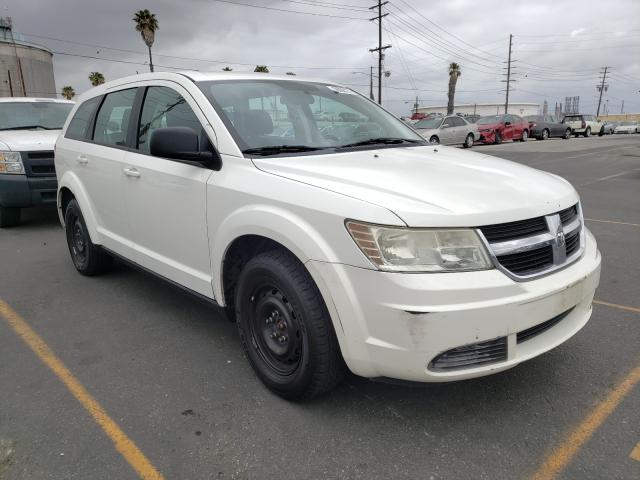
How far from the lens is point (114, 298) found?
4387 mm

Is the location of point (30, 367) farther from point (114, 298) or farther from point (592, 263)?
point (592, 263)

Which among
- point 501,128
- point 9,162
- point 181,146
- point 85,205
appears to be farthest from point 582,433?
point 501,128

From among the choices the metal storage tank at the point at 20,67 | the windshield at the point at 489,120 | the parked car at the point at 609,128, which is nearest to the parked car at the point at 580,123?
the parked car at the point at 609,128

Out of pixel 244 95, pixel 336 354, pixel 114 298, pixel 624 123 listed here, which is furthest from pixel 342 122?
pixel 624 123

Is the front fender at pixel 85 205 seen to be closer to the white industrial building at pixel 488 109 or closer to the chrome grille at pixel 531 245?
the chrome grille at pixel 531 245

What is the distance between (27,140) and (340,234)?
22.0 feet

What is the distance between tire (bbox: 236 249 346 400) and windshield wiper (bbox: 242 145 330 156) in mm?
624

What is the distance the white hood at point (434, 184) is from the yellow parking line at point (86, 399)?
149cm

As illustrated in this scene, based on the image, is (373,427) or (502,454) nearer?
(502,454)

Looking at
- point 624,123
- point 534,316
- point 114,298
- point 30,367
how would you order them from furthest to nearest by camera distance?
point 624,123
point 114,298
point 30,367
point 534,316

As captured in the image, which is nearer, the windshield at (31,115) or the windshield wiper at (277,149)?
the windshield wiper at (277,149)

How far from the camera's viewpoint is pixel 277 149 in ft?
9.68

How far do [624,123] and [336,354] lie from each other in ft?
168

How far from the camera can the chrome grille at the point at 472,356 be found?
2.17 m
